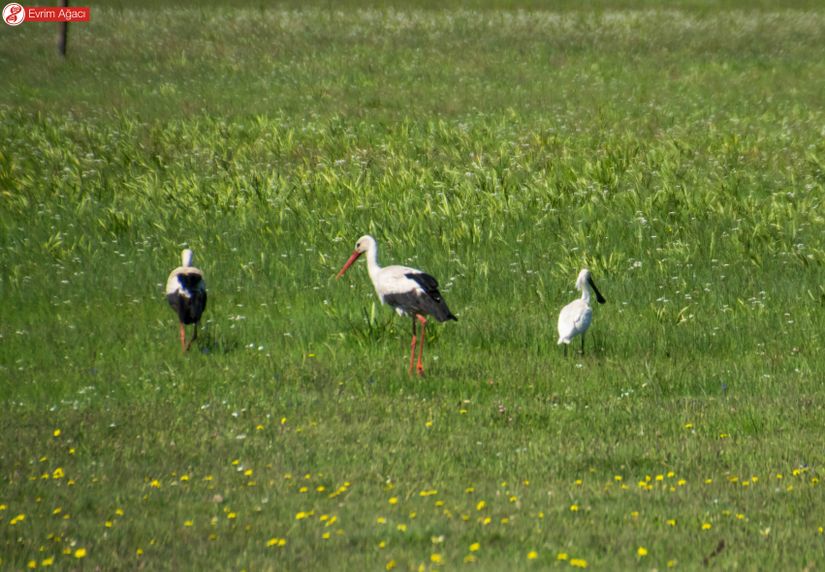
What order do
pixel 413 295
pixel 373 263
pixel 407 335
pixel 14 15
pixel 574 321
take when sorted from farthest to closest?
pixel 14 15, pixel 373 263, pixel 407 335, pixel 413 295, pixel 574 321

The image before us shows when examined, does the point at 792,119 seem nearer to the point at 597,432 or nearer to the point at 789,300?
the point at 789,300

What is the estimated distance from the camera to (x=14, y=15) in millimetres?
42781

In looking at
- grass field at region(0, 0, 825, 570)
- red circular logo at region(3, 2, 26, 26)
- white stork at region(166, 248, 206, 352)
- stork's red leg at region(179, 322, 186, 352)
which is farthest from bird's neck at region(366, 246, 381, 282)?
red circular logo at region(3, 2, 26, 26)

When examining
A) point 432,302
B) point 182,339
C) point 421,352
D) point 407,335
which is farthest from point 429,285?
point 182,339

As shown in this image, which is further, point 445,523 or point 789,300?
point 789,300

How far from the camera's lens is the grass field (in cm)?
720

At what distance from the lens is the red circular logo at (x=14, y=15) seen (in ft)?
139

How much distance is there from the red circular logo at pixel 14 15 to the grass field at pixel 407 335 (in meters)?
12.8

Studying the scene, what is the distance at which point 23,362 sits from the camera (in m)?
11.2

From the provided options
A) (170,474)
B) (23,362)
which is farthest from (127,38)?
(170,474)

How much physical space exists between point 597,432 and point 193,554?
12.0 ft

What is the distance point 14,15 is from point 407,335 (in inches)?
1401

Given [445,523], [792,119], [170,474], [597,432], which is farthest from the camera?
[792,119]

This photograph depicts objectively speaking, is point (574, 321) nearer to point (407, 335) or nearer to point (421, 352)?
point (421, 352)
